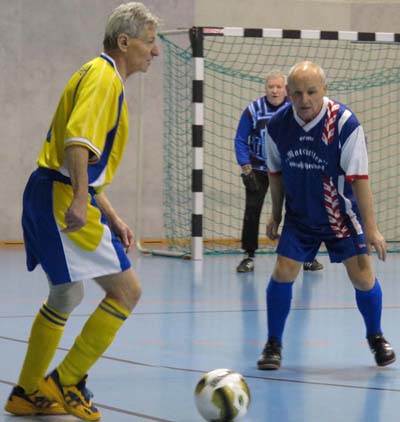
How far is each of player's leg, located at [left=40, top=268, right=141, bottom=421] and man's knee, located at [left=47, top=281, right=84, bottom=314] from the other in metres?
0.10

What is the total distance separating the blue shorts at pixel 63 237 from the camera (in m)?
3.96

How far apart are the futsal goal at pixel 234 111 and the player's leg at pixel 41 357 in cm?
757

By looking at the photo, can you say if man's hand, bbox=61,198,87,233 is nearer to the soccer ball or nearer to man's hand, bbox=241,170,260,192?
the soccer ball

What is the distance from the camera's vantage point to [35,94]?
12250 mm

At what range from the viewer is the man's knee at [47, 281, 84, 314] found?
4.08 m

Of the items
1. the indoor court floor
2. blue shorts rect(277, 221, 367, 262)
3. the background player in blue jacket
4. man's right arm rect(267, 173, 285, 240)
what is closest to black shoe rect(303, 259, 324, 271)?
the background player in blue jacket

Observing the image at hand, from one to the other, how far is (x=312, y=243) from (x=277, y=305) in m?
0.34

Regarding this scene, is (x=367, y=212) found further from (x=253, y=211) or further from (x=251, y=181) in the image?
(x=253, y=211)

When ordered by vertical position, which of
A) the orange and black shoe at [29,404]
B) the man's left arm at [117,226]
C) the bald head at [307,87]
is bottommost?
the orange and black shoe at [29,404]

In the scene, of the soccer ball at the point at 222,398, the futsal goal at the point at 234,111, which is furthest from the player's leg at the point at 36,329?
the futsal goal at the point at 234,111

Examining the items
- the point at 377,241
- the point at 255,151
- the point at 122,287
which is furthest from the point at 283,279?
the point at 255,151

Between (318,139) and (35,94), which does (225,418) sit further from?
(35,94)

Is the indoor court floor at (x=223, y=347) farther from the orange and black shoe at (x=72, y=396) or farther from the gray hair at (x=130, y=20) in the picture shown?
the gray hair at (x=130, y=20)

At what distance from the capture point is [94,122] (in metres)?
3.82
